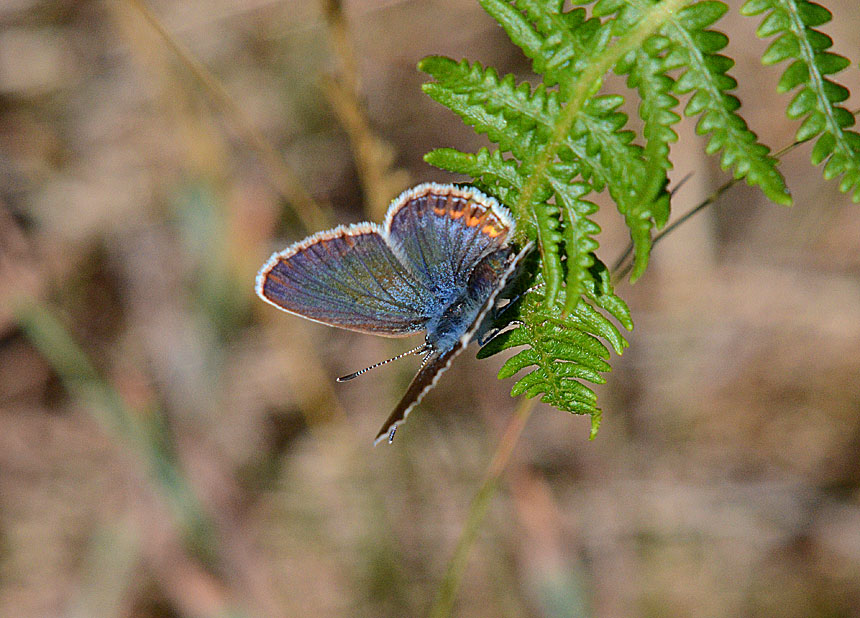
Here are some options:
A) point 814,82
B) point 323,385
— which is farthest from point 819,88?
point 323,385

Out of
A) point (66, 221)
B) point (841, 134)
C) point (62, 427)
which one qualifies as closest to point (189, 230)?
point (66, 221)

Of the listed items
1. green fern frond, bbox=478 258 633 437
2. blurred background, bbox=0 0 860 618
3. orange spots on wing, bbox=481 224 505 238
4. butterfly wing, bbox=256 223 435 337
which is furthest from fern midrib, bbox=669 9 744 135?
blurred background, bbox=0 0 860 618

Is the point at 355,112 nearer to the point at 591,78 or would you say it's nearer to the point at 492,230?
the point at 492,230

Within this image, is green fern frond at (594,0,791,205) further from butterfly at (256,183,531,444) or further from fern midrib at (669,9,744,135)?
butterfly at (256,183,531,444)

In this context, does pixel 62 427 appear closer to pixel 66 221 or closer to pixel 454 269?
pixel 66 221

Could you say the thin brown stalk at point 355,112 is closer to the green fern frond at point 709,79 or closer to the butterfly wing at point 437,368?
the butterfly wing at point 437,368

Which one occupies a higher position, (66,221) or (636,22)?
(636,22)

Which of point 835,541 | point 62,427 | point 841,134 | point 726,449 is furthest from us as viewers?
point 62,427

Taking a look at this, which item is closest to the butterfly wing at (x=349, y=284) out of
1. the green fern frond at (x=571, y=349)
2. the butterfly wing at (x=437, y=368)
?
the butterfly wing at (x=437, y=368)
